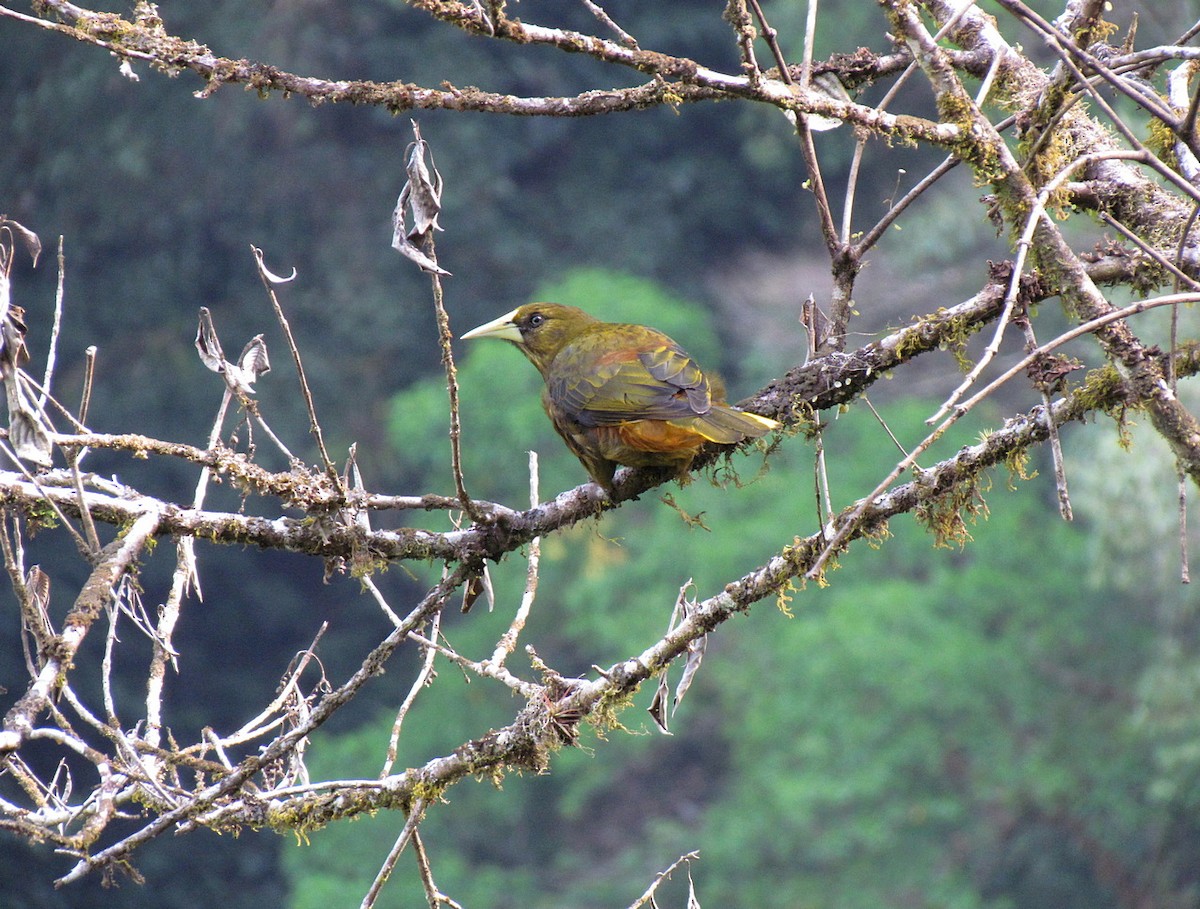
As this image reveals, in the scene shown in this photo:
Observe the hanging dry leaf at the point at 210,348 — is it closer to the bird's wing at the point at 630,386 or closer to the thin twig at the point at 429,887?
the thin twig at the point at 429,887

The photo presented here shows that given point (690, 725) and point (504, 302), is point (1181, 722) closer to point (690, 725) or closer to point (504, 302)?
point (690, 725)

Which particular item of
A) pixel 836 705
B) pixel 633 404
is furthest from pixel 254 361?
pixel 836 705

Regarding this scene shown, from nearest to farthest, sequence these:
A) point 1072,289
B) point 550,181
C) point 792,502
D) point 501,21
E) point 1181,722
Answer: point 501,21
point 1072,289
point 1181,722
point 792,502
point 550,181

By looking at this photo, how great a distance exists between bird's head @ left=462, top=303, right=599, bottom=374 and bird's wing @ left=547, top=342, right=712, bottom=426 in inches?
12.4

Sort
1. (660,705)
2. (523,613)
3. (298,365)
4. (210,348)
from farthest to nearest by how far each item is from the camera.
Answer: (523,613), (660,705), (210,348), (298,365)

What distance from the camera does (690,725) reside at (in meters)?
17.5

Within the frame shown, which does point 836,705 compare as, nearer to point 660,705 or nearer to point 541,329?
point 541,329

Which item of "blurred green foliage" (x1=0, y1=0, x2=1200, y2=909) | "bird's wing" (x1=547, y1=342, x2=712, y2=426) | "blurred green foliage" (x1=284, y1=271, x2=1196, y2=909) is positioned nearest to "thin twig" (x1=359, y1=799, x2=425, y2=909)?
"bird's wing" (x1=547, y1=342, x2=712, y2=426)

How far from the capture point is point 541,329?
13.9 feet

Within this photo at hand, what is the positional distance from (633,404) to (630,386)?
19cm

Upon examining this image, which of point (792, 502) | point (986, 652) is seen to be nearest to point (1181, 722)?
point (986, 652)

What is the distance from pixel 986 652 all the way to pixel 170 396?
11.5 metres

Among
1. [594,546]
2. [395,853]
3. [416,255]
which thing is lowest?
[594,546]

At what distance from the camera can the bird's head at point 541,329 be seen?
4191 mm
